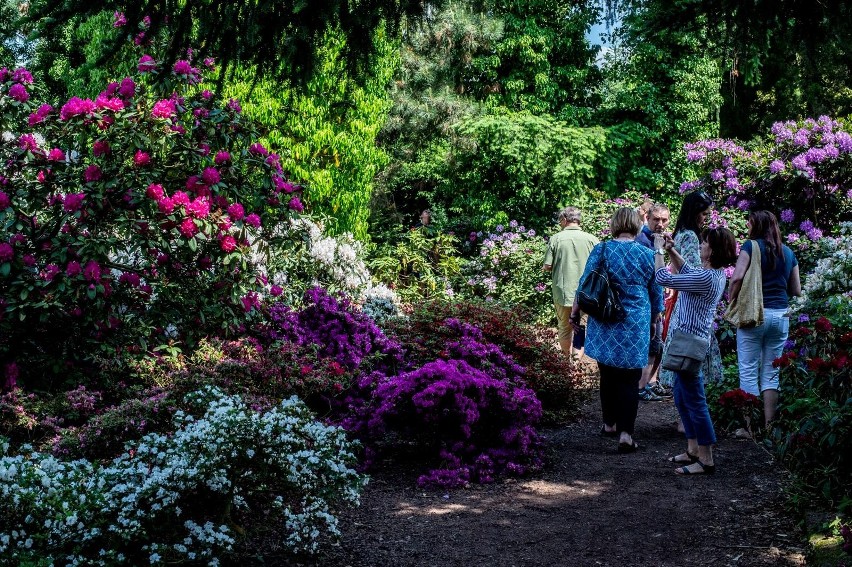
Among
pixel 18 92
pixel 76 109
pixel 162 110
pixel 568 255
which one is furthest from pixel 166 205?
pixel 568 255

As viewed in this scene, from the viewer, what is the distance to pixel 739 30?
11.7 ft

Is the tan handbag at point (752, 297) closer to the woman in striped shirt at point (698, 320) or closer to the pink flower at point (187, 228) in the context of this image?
the woman in striped shirt at point (698, 320)

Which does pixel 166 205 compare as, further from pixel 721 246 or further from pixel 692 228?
pixel 692 228

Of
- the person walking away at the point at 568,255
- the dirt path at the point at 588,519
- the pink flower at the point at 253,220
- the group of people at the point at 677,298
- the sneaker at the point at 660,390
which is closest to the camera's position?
the dirt path at the point at 588,519

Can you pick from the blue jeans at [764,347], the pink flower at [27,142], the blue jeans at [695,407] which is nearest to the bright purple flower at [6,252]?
the pink flower at [27,142]

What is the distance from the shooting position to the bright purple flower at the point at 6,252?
530 centimetres

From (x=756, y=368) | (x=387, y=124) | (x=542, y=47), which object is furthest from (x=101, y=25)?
(x=756, y=368)

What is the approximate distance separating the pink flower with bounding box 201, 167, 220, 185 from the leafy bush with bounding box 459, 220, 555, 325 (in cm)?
790

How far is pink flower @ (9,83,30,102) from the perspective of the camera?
5.93 meters

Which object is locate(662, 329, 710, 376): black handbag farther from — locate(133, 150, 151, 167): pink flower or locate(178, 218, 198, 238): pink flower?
locate(133, 150, 151, 167): pink flower

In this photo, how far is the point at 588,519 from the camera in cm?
465

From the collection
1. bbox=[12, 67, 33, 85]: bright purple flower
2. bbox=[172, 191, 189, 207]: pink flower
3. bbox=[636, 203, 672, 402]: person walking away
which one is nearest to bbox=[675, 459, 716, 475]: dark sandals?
bbox=[636, 203, 672, 402]: person walking away

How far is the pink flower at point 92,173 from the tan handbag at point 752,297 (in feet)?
15.0

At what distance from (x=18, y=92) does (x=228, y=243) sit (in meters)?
1.87
